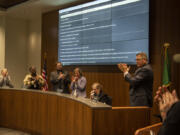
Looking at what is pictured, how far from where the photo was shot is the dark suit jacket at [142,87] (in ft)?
11.6

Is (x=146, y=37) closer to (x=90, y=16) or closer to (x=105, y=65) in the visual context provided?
(x=105, y=65)

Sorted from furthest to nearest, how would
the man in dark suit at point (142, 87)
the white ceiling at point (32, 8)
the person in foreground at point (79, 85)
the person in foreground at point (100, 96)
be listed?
the white ceiling at point (32, 8) < the person in foreground at point (79, 85) < the person in foreground at point (100, 96) < the man in dark suit at point (142, 87)

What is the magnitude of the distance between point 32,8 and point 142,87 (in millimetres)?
6077

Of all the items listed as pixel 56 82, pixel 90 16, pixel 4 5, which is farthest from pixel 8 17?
pixel 56 82

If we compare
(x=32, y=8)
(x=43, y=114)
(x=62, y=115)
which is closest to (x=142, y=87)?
(x=62, y=115)

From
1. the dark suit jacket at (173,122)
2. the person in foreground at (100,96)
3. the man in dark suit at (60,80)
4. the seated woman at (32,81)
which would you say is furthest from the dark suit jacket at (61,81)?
the dark suit jacket at (173,122)

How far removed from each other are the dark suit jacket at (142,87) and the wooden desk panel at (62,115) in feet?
1.27

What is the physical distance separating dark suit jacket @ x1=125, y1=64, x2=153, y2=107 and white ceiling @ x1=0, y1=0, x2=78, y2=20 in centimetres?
473

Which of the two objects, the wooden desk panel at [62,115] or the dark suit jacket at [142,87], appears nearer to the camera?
the wooden desk panel at [62,115]

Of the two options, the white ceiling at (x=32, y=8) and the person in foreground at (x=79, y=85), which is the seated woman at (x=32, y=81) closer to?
the person in foreground at (x=79, y=85)

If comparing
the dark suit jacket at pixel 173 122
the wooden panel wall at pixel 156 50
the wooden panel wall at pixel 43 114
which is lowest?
the wooden panel wall at pixel 43 114

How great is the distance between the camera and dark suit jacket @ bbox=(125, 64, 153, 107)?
3.54 m

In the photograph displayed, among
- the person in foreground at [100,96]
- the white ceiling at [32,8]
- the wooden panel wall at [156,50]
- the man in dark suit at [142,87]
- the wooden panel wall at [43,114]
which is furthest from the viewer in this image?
the white ceiling at [32,8]

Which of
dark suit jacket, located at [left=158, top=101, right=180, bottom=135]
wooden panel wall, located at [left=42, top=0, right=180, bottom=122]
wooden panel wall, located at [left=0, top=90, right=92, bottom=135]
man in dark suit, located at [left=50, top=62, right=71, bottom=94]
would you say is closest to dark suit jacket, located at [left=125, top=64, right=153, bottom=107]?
wooden panel wall, located at [left=0, top=90, right=92, bottom=135]
